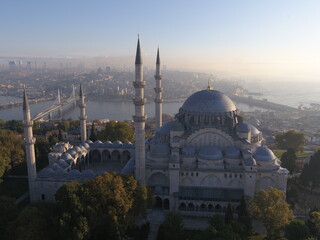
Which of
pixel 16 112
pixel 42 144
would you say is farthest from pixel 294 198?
pixel 16 112

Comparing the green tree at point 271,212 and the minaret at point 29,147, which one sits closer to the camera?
the green tree at point 271,212

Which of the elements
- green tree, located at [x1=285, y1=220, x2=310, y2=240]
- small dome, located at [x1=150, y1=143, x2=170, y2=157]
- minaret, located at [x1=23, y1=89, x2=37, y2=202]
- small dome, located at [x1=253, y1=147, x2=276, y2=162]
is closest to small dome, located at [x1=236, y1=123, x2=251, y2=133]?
small dome, located at [x1=253, y1=147, x2=276, y2=162]

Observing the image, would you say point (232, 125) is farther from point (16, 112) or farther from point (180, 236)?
point (16, 112)

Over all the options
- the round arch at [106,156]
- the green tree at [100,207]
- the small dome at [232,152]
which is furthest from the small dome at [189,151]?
the round arch at [106,156]

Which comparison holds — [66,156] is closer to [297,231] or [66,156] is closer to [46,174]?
[46,174]

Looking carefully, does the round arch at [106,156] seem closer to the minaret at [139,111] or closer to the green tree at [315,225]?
the minaret at [139,111]

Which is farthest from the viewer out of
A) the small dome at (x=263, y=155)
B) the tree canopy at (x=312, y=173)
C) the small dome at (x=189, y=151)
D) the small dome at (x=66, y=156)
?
the small dome at (x=66, y=156)

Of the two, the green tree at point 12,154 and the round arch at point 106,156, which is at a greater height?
the green tree at point 12,154

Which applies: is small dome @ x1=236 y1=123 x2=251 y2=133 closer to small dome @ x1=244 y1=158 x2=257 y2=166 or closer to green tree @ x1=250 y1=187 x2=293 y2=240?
small dome @ x1=244 y1=158 x2=257 y2=166
